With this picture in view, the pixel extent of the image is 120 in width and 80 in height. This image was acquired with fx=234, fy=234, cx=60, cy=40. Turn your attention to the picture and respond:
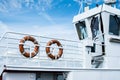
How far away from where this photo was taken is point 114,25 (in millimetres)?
11344

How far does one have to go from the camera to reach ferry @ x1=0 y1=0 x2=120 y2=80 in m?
8.01

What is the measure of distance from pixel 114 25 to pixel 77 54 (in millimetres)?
2788

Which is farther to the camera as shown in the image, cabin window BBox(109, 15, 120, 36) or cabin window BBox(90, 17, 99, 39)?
cabin window BBox(90, 17, 99, 39)

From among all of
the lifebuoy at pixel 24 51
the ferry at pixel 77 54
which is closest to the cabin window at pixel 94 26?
the ferry at pixel 77 54

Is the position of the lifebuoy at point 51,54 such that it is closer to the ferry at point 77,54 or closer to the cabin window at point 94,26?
the ferry at point 77,54

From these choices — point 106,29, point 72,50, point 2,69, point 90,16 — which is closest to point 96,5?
point 90,16

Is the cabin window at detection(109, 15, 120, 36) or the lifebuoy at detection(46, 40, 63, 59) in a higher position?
the cabin window at detection(109, 15, 120, 36)

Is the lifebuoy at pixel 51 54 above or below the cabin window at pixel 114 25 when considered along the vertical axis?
below

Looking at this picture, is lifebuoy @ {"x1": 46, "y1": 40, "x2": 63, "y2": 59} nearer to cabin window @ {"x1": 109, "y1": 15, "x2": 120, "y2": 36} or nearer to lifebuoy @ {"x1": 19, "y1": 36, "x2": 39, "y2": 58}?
lifebuoy @ {"x1": 19, "y1": 36, "x2": 39, "y2": 58}

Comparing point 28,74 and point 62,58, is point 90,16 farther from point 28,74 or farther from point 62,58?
point 28,74

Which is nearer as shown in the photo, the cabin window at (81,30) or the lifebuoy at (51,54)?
the lifebuoy at (51,54)

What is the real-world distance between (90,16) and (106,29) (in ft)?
3.82

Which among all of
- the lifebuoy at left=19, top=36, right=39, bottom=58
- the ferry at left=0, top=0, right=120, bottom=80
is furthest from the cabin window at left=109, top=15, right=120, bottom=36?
the lifebuoy at left=19, top=36, right=39, bottom=58

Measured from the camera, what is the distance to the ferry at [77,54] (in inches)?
315
